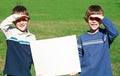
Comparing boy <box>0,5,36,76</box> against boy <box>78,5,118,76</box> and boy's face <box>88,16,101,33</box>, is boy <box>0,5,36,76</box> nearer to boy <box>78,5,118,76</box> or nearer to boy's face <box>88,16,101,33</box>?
boy <box>78,5,118,76</box>

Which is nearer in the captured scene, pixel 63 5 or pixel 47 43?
pixel 47 43

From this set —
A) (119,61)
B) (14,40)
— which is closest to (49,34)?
(119,61)

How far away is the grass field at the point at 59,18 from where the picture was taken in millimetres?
14031

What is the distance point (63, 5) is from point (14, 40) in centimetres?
3271

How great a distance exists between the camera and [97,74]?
625cm

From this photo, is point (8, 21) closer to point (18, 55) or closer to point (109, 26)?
point (18, 55)

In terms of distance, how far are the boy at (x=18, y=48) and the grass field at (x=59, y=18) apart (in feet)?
10.5

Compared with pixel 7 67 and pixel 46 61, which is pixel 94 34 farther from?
pixel 7 67

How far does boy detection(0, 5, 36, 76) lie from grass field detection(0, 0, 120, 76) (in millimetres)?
3189

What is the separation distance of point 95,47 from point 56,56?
0.58 meters

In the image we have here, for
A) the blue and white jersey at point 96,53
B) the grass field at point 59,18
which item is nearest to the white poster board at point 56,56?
the blue and white jersey at point 96,53

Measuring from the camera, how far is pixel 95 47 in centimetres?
624

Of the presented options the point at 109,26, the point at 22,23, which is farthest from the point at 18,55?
the point at 109,26

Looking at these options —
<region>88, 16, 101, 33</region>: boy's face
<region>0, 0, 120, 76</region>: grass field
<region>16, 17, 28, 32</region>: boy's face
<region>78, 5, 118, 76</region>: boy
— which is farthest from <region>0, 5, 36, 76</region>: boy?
<region>0, 0, 120, 76</region>: grass field
